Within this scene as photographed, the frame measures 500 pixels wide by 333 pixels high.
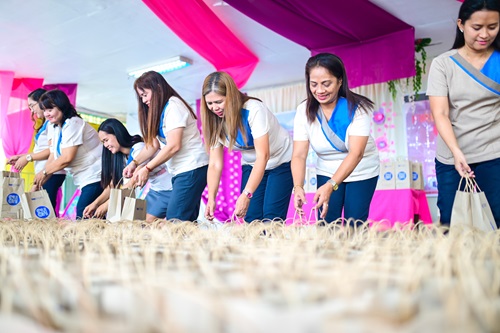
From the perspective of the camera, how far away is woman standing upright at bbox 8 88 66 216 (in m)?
2.73

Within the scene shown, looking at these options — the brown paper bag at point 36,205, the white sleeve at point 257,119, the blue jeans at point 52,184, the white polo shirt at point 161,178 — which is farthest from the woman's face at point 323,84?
the blue jeans at point 52,184

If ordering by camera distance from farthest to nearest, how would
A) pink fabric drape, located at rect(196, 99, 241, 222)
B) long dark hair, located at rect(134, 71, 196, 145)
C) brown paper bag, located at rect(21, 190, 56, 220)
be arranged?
1. pink fabric drape, located at rect(196, 99, 241, 222)
2. brown paper bag, located at rect(21, 190, 56, 220)
3. long dark hair, located at rect(134, 71, 196, 145)

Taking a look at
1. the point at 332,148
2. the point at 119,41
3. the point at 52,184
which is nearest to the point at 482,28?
the point at 332,148

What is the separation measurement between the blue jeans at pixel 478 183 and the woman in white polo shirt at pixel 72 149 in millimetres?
1834

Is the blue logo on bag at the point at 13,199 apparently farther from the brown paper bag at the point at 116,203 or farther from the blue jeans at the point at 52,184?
the brown paper bag at the point at 116,203

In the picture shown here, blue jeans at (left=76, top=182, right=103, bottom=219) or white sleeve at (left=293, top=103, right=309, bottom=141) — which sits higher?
white sleeve at (left=293, top=103, right=309, bottom=141)

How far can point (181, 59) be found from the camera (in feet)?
14.9

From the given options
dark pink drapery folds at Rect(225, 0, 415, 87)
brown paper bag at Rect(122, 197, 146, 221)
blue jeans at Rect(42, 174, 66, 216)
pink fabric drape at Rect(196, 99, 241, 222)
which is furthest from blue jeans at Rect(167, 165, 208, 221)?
pink fabric drape at Rect(196, 99, 241, 222)

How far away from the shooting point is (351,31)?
344 cm

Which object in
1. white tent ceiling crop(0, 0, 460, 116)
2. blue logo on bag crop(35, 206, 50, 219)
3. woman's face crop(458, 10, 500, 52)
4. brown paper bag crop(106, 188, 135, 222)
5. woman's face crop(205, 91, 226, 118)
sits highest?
white tent ceiling crop(0, 0, 460, 116)

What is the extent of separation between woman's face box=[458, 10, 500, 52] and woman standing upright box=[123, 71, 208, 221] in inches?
42.9

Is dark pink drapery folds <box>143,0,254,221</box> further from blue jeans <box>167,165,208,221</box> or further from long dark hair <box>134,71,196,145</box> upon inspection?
blue jeans <box>167,165,208,221</box>

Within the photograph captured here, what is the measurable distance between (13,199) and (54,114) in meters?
0.53

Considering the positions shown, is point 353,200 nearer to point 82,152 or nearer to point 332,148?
point 332,148
